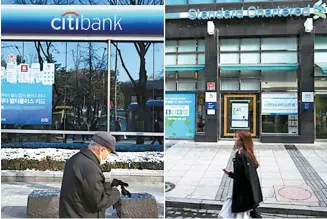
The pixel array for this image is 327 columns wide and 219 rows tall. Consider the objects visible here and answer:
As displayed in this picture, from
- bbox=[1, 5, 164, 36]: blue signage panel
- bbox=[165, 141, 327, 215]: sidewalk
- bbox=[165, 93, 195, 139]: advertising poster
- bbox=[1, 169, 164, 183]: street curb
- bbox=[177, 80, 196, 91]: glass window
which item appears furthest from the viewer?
bbox=[177, 80, 196, 91]: glass window

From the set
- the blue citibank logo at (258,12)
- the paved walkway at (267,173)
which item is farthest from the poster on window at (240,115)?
the blue citibank logo at (258,12)

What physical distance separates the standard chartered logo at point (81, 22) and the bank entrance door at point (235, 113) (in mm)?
9894

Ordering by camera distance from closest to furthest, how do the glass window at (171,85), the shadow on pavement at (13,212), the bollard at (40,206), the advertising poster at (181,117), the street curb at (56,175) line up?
the bollard at (40,206), the shadow on pavement at (13,212), the street curb at (56,175), the advertising poster at (181,117), the glass window at (171,85)

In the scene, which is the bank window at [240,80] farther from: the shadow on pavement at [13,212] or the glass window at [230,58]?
the shadow on pavement at [13,212]

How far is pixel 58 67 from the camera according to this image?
9.70m

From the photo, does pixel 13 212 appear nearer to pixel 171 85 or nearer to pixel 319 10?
pixel 171 85

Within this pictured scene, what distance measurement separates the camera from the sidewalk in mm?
7988

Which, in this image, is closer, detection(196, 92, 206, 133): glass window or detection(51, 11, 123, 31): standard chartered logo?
detection(51, 11, 123, 31): standard chartered logo

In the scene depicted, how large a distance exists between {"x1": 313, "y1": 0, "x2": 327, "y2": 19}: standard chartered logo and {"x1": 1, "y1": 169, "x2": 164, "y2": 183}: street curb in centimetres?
1147

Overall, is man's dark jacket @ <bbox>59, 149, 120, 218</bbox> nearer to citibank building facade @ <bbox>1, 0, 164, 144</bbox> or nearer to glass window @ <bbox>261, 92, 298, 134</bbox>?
citibank building facade @ <bbox>1, 0, 164, 144</bbox>

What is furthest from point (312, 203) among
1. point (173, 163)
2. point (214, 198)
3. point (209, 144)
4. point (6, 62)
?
point (209, 144)

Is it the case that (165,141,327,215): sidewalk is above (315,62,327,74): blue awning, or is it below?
below

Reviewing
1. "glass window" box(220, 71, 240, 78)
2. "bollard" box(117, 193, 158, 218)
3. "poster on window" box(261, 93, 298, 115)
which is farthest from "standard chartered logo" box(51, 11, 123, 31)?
"poster on window" box(261, 93, 298, 115)

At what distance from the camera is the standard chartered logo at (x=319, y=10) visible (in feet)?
55.0
